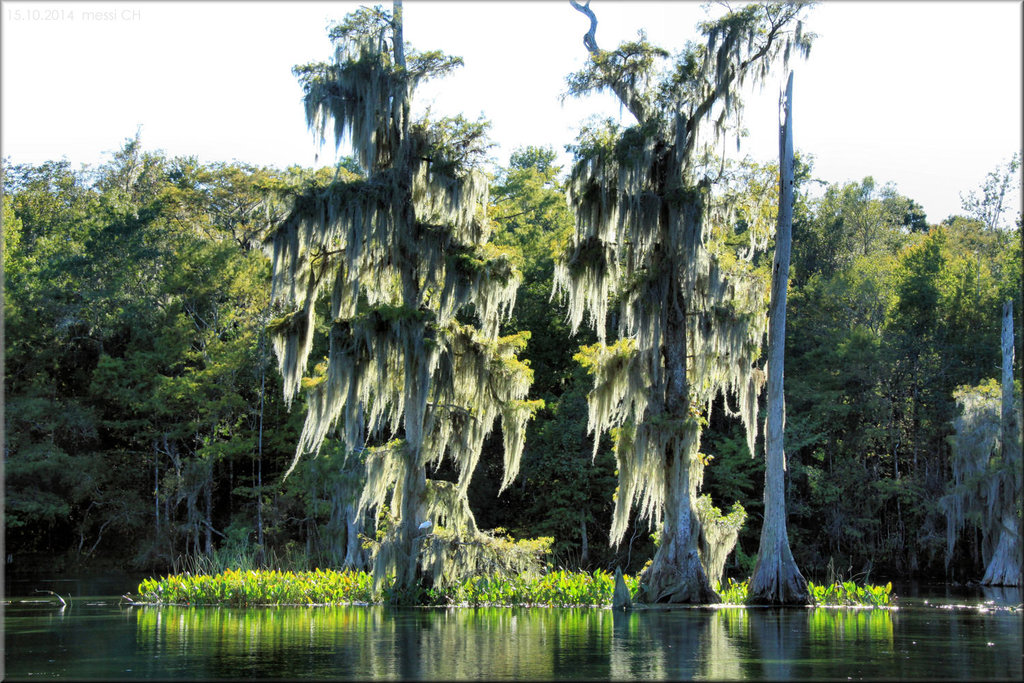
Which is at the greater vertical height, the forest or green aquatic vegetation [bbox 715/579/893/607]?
the forest

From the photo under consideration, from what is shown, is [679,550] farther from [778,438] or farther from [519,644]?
[519,644]

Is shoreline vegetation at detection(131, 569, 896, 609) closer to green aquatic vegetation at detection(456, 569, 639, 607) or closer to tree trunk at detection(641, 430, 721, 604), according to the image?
green aquatic vegetation at detection(456, 569, 639, 607)

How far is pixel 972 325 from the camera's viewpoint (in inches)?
1478

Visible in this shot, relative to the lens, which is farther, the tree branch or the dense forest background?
the dense forest background

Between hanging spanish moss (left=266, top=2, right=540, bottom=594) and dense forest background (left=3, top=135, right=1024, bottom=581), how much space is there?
1070 centimetres

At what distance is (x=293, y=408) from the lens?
115ft

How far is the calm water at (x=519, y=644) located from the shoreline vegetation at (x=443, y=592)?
0.72 metres

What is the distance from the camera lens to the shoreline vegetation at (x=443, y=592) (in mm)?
18688

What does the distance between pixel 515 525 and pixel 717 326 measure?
18.1 metres

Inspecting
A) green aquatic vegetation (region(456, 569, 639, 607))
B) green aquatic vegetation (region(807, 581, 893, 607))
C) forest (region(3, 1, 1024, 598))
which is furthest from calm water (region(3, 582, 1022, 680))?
forest (region(3, 1, 1024, 598))

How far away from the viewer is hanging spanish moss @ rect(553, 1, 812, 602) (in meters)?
18.5

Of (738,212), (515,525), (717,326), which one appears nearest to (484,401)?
(717,326)

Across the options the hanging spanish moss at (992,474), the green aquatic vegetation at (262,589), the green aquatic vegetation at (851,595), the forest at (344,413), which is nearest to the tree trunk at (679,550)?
the green aquatic vegetation at (851,595)

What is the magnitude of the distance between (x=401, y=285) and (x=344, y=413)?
39.9 feet
